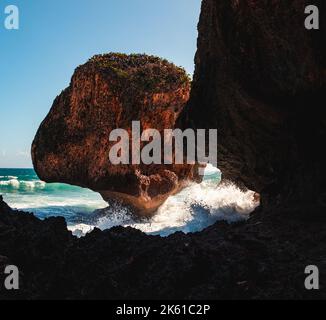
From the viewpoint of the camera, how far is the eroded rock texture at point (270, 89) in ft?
18.0

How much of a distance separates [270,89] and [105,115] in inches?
419

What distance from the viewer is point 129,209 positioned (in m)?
19.0

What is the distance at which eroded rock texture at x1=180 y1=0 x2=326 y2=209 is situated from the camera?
5488 millimetres

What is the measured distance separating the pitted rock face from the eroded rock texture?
26.0 feet

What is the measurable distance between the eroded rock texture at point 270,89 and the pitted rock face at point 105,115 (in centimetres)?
792

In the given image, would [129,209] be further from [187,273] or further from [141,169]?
[187,273]
